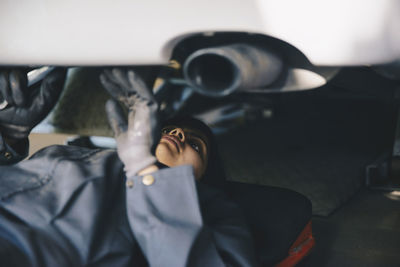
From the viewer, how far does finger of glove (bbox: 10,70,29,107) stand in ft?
3.16

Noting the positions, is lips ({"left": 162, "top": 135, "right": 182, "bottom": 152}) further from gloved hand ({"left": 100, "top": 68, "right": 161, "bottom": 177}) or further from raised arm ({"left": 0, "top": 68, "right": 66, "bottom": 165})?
raised arm ({"left": 0, "top": 68, "right": 66, "bottom": 165})

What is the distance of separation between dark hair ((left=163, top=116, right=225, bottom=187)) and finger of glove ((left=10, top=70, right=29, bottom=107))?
0.39 meters

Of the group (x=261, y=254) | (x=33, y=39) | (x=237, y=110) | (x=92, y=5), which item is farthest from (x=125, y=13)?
(x=237, y=110)

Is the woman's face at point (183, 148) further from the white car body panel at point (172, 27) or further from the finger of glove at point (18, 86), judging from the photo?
the finger of glove at point (18, 86)

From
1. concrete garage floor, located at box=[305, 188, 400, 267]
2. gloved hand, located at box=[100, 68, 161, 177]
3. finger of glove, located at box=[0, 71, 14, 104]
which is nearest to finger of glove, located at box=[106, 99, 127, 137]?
gloved hand, located at box=[100, 68, 161, 177]

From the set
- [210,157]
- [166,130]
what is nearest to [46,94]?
[166,130]

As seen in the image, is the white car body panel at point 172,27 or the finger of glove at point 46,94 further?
the finger of glove at point 46,94

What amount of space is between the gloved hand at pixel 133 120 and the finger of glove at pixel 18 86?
278mm

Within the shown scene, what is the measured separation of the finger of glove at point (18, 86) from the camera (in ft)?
3.16

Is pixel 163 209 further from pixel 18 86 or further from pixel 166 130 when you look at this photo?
pixel 18 86

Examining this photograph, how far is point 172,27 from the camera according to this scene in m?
0.70

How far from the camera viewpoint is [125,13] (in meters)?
0.71

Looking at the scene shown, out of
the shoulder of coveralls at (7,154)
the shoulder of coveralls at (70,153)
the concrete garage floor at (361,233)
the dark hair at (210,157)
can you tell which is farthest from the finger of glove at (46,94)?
the concrete garage floor at (361,233)

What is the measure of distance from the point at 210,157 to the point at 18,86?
20.8 inches
